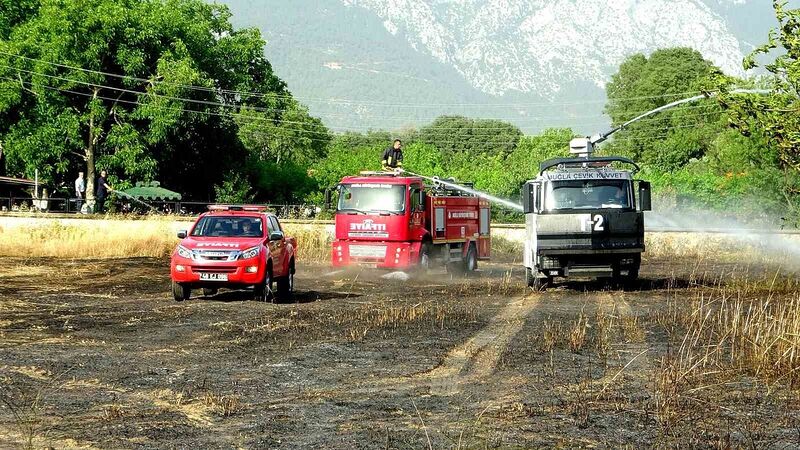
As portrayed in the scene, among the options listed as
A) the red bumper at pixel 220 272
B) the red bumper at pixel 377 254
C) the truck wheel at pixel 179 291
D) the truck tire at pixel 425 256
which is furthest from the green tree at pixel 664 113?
the red bumper at pixel 220 272

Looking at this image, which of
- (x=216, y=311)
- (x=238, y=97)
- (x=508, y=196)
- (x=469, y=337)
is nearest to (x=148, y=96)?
(x=508, y=196)

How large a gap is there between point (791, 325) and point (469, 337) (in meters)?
4.35

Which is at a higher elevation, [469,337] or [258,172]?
[258,172]

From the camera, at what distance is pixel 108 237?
1452 inches

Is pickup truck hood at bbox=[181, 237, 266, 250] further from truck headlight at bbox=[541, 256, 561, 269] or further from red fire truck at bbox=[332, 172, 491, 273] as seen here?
red fire truck at bbox=[332, 172, 491, 273]

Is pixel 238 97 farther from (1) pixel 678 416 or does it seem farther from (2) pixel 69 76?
(1) pixel 678 416

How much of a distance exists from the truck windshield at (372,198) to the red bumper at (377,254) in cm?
89

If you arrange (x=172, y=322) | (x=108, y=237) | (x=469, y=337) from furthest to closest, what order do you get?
(x=108, y=237) < (x=172, y=322) < (x=469, y=337)

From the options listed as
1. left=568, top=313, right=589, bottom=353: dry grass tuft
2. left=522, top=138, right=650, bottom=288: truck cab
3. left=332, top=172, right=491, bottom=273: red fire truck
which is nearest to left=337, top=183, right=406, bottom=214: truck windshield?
left=332, top=172, right=491, bottom=273: red fire truck

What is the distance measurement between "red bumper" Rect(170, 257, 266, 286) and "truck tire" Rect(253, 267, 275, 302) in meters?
0.22

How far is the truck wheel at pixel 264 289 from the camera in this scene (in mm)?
20703

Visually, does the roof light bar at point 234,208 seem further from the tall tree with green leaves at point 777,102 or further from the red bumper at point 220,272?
the tall tree with green leaves at point 777,102

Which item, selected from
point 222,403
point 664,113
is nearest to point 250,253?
point 222,403

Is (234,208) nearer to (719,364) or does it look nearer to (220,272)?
(220,272)
